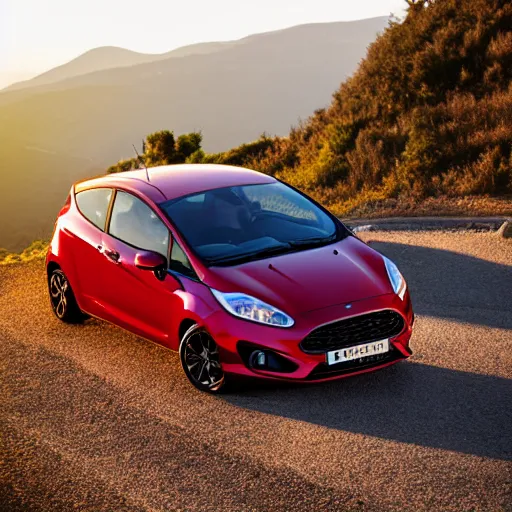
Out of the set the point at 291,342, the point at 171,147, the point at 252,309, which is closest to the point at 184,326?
the point at 252,309

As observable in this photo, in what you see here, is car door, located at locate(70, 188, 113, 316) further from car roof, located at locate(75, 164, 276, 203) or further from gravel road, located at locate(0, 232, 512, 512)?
gravel road, located at locate(0, 232, 512, 512)

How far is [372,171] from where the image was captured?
55.6ft

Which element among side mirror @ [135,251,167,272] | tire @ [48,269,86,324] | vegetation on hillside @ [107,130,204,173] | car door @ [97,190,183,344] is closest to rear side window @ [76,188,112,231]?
car door @ [97,190,183,344]

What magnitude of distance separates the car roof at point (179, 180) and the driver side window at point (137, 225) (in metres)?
0.13

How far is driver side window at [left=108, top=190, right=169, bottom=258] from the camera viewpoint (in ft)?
24.8

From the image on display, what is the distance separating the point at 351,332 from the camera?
6555 millimetres

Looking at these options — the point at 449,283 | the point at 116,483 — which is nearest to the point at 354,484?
the point at 116,483

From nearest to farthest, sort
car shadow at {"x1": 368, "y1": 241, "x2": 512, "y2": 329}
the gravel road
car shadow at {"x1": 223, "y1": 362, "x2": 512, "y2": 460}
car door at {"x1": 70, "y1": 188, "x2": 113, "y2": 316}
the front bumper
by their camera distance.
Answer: the gravel road, car shadow at {"x1": 223, "y1": 362, "x2": 512, "y2": 460}, the front bumper, car door at {"x1": 70, "y1": 188, "x2": 113, "y2": 316}, car shadow at {"x1": 368, "y1": 241, "x2": 512, "y2": 329}

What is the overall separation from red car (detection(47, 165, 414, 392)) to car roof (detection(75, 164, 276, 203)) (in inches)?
0.7

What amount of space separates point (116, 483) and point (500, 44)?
17.3 metres

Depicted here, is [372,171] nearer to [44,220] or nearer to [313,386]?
[313,386]

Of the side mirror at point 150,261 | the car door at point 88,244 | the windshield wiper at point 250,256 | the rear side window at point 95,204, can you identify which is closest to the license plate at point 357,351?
the windshield wiper at point 250,256

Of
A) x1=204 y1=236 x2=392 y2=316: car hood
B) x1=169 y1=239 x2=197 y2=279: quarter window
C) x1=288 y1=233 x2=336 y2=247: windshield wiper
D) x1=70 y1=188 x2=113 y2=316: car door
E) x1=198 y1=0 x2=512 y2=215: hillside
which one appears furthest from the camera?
x1=198 y1=0 x2=512 y2=215: hillside

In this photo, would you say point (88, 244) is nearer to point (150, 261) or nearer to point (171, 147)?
point (150, 261)
